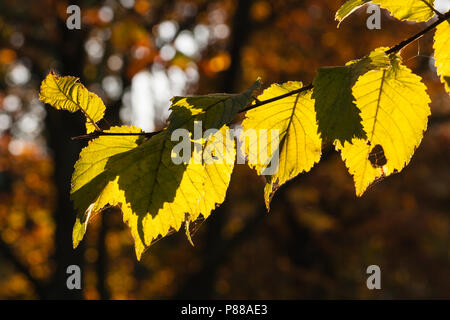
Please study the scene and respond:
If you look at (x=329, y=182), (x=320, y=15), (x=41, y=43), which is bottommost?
(x=329, y=182)

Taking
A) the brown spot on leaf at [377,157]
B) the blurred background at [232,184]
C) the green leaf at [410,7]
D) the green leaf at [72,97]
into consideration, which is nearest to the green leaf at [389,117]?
the brown spot on leaf at [377,157]

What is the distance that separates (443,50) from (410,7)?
0.28 feet

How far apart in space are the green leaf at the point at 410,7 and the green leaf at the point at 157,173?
0.30 meters

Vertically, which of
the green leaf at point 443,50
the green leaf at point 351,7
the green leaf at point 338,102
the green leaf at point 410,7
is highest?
the green leaf at point 410,7

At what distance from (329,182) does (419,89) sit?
8.18 metres

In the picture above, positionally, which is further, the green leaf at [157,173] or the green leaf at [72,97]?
the green leaf at [72,97]

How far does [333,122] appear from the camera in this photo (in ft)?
1.86

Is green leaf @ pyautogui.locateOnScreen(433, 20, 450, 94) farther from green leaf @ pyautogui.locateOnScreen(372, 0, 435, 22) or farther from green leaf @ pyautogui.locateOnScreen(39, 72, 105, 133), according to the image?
green leaf @ pyautogui.locateOnScreen(39, 72, 105, 133)

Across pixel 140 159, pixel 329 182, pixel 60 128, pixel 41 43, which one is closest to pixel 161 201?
pixel 140 159

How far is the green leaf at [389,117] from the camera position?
0.63 m

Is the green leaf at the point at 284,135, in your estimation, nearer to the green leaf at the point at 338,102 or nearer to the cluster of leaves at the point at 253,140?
the cluster of leaves at the point at 253,140

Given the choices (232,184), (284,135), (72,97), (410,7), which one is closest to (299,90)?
(284,135)

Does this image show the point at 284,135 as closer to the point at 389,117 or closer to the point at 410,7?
the point at 389,117

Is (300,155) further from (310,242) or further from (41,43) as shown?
(310,242)
